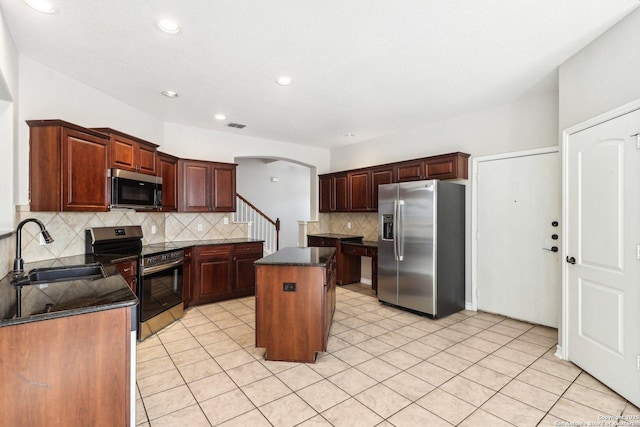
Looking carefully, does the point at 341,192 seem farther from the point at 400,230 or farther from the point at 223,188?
the point at 223,188

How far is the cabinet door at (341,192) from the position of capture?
5.76 meters

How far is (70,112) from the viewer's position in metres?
3.10

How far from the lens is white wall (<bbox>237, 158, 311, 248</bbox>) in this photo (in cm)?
809

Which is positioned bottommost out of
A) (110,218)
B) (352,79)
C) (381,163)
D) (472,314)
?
(472,314)

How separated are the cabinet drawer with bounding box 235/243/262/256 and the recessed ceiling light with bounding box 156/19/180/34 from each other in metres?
2.95

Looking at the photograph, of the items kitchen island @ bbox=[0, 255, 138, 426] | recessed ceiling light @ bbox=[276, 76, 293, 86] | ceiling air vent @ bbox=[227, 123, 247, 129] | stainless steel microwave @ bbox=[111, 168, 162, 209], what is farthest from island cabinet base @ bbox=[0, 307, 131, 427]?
ceiling air vent @ bbox=[227, 123, 247, 129]

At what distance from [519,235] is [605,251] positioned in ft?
4.58

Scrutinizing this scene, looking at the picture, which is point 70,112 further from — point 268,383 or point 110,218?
point 268,383

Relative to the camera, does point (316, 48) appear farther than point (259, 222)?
No

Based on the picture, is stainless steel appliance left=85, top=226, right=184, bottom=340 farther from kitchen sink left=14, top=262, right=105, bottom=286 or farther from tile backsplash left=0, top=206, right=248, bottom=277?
kitchen sink left=14, top=262, right=105, bottom=286

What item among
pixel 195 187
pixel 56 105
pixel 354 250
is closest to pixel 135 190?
pixel 56 105

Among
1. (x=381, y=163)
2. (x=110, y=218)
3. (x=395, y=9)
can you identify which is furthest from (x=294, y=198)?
(x=395, y=9)

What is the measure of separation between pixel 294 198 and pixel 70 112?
20.1ft

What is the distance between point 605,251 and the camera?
2.38 metres
